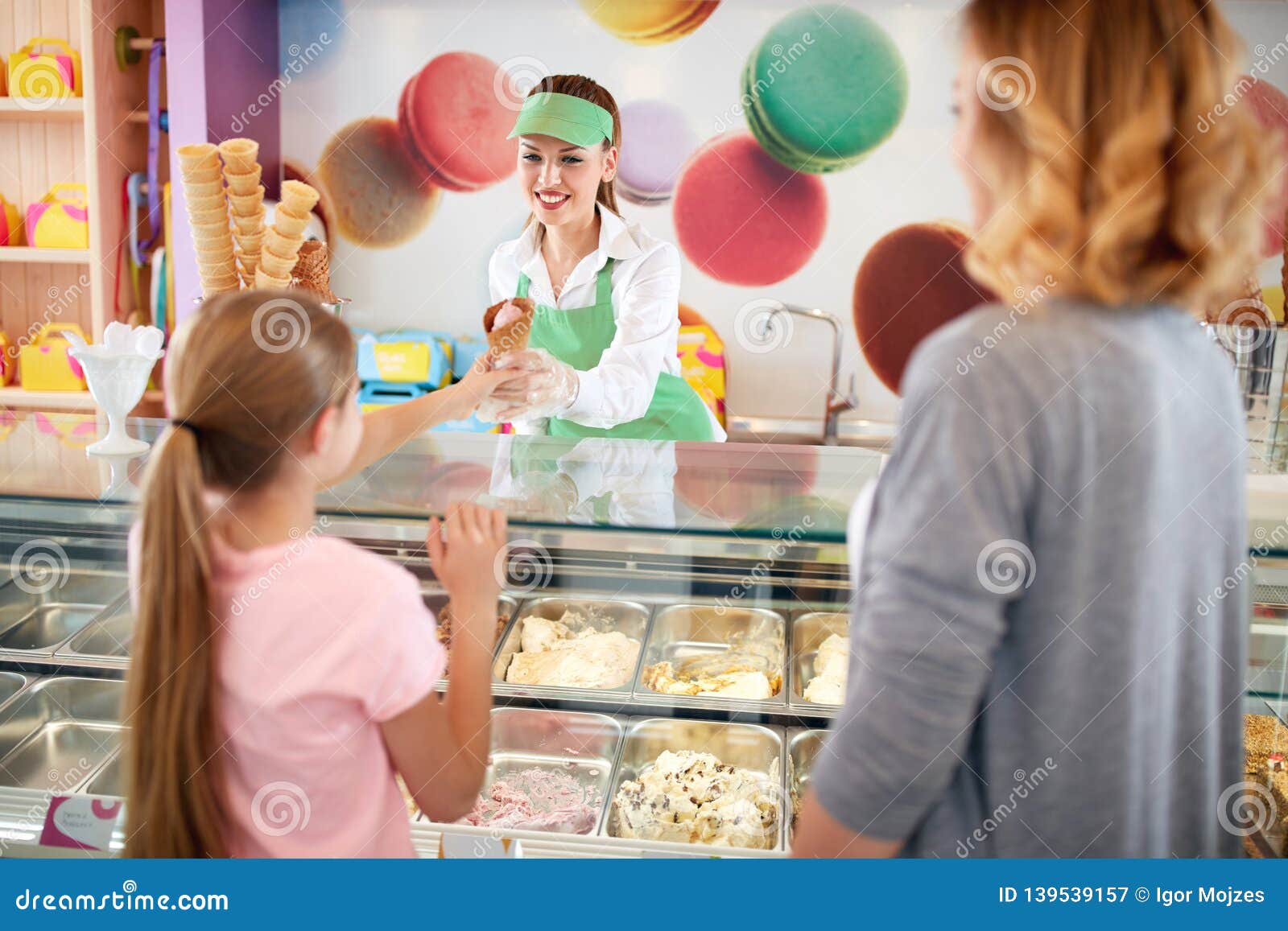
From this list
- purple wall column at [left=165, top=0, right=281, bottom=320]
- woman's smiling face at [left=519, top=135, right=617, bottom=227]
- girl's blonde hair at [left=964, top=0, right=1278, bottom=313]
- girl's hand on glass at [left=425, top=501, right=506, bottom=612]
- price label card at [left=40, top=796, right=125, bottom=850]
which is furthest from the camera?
purple wall column at [left=165, top=0, right=281, bottom=320]

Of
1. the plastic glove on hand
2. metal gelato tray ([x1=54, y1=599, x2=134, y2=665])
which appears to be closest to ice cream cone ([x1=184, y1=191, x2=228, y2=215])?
the plastic glove on hand

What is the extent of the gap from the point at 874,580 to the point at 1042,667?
161 millimetres

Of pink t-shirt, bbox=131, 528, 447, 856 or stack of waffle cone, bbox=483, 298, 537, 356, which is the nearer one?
pink t-shirt, bbox=131, 528, 447, 856

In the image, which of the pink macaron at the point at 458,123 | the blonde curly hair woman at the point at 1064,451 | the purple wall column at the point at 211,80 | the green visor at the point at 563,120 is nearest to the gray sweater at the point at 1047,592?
the blonde curly hair woman at the point at 1064,451

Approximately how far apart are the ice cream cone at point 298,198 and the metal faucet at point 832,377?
9.39 feet

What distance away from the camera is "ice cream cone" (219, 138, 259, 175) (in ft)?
5.90

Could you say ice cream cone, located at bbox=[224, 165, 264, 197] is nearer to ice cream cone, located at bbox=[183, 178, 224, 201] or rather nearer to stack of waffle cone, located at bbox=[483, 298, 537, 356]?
ice cream cone, located at bbox=[183, 178, 224, 201]

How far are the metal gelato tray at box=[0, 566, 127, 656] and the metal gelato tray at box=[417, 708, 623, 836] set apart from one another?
718mm

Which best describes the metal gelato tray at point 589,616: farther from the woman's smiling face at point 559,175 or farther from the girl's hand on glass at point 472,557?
the woman's smiling face at point 559,175

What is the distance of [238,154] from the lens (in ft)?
5.90

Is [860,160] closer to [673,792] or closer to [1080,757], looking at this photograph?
[673,792]

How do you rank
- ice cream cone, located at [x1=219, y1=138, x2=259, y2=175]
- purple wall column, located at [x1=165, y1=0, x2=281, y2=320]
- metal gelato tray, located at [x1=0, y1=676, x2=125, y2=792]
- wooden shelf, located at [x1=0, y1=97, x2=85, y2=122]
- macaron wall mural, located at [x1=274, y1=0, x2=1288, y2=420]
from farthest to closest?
macaron wall mural, located at [x1=274, y1=0, x2=1288, y2=420] → wooden shelf, located at [x1=0, y1=97, x2=85, y2=122] → purple wall column, located at [x1=165, y1=0, x2=281, y2=320] → ice cream cone, located at [x1=219, y1=138, x2=259, y2=175] → metal gelato tray, located at [x1=0, y1=676, x2=125, y2=792]

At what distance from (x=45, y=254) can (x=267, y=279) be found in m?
2.92

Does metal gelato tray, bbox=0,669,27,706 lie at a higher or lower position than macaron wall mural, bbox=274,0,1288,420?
lower
